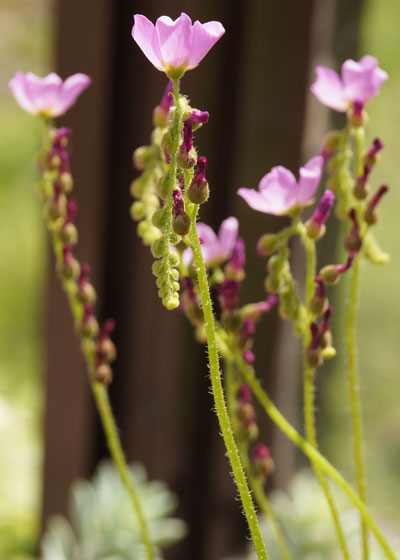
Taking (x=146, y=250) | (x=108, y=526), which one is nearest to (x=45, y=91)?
(x=108, y=526)

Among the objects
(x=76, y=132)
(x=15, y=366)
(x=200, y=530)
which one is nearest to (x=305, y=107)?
(x=76, y=132)

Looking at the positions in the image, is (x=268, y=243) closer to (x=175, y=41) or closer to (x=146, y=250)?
(x=175, y=41)

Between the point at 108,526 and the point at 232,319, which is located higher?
the point at 232,319

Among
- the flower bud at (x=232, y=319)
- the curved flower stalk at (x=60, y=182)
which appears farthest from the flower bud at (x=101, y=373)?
the flower bud at (x=232, y=319)

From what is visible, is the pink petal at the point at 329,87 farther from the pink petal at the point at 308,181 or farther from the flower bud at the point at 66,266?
the flower bud at the point at 66,266

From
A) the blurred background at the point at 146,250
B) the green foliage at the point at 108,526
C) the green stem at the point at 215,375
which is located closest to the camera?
the green stem at the point at 215,375

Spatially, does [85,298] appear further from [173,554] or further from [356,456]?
[173,554]
